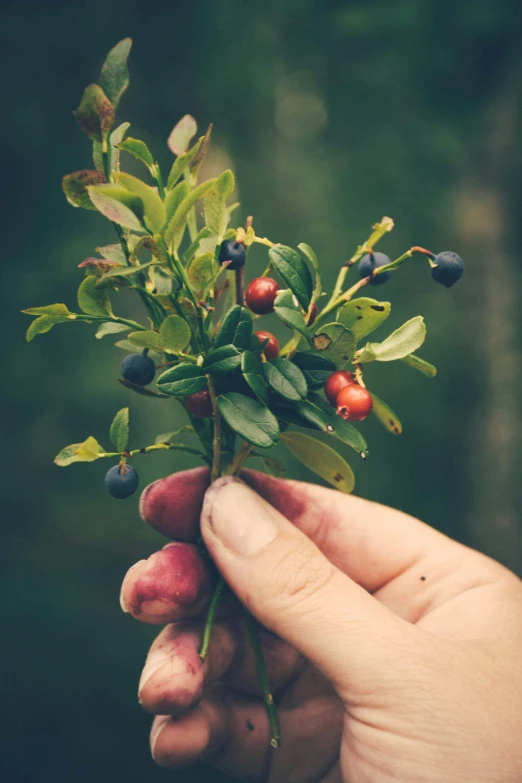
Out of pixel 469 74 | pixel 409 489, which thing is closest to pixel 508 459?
pixel 409 489

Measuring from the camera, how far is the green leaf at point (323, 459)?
3.02 feet

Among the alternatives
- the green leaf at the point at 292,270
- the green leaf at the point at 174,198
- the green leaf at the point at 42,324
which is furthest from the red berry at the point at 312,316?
the green leaf at the point at 42,324

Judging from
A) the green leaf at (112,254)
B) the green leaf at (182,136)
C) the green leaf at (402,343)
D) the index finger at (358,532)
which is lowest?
the index finger at (358,532)

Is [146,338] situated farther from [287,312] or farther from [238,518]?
[238,518]

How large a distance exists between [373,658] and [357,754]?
17cm

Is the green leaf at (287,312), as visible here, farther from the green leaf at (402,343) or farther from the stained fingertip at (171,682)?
the stained fingertip at (171,682)

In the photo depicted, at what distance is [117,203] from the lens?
73 centimetres

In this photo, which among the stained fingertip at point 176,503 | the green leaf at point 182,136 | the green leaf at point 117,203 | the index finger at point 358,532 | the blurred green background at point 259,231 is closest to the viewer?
the green leaf at point 117,203

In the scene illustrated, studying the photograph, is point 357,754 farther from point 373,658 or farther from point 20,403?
point 20,403

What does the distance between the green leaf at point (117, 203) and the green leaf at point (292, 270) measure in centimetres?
18

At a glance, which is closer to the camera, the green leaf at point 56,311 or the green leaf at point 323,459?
the green leaf at point 56,311

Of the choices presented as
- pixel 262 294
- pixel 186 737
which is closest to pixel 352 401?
pixel 262 294

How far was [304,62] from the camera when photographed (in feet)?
6.35

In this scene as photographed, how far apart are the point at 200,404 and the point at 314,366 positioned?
185 millimetres
